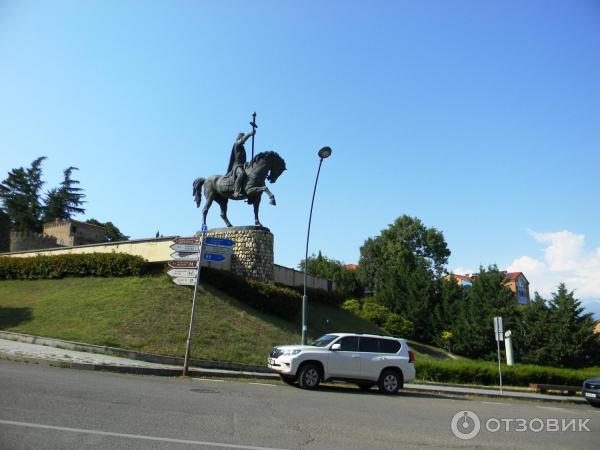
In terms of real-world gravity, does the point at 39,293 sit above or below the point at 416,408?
above

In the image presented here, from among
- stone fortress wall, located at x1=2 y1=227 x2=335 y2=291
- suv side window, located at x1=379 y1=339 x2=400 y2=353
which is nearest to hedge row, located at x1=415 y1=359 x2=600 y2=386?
suv side window, located at x1=379 y1=339 x2=400 y2=353

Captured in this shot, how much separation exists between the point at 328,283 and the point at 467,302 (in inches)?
902

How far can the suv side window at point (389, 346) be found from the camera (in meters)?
15.0

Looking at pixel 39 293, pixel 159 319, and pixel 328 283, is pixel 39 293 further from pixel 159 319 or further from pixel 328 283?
pixel 328 283

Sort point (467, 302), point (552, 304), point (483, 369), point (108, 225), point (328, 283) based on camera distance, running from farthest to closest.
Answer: point (108, 225) → point (467, 302) → point (552, 304) → point (328, 283) → point (483, 369)

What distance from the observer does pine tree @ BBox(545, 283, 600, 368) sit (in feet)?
152

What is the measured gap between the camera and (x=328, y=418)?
349 inches

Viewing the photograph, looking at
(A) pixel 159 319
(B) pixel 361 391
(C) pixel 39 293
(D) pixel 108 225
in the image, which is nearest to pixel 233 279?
(A) pixel 159 319

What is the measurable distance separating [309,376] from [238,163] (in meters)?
17.9

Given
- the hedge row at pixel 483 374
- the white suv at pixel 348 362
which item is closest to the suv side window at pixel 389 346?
the white suv at pixel 348 362

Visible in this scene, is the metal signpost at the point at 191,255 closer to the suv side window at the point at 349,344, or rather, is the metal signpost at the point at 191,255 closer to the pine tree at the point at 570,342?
the suv side window at the point at 349,344

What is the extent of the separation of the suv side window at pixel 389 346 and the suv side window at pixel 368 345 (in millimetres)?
192

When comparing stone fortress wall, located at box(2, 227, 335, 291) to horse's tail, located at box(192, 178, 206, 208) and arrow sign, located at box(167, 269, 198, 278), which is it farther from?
arrow sign, located at box(167, 269, 198, 278)

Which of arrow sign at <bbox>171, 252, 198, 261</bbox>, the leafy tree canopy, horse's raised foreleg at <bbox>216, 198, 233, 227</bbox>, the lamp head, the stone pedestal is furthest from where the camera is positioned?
the leafy tree canopy
